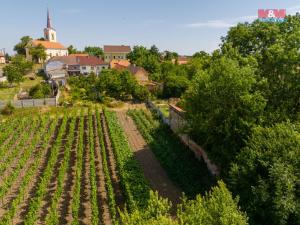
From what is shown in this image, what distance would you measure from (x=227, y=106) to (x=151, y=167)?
9.31 m

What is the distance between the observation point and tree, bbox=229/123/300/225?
1221 cm

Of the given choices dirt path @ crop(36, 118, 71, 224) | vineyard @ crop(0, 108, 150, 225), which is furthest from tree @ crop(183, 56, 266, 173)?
dirt path @ crop(36, 118, 71, 224)

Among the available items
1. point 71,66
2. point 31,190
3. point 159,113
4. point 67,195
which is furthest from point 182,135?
point 71,66

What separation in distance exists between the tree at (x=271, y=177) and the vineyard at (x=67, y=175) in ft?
22.3

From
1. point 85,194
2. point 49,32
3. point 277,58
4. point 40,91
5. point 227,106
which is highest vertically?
point 49,32

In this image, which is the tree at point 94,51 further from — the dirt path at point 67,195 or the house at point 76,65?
the dirt path at point 67,195

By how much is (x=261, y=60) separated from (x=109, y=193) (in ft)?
43.5

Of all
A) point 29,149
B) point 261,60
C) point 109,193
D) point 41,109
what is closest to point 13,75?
point 41,109

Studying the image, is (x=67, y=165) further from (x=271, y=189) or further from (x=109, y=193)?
(x=271, y=189)

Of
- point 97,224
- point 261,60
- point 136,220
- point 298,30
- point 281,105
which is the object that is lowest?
point 97,224

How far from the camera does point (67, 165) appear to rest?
25.5m

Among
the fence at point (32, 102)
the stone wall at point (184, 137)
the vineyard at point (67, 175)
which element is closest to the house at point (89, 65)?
the fence at point (32, 102)

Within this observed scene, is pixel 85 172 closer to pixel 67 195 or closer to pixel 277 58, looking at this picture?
pixel 67 195

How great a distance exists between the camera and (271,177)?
42.3 ft
